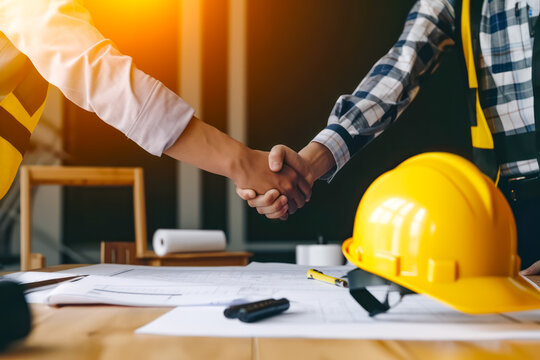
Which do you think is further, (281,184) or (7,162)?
(281,184)

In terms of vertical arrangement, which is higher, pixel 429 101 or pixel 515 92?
pixel 429 101

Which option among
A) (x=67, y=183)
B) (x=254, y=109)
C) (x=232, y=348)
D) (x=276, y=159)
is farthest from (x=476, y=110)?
(x=67, y=183)

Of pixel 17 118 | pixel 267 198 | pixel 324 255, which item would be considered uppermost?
pixel 17 118

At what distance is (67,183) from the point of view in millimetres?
1683

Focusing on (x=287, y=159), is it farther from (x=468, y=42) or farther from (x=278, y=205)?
(x=468, y=42)

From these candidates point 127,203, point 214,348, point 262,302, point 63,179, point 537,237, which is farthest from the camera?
point 127,203

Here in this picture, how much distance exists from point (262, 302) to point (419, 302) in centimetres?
21

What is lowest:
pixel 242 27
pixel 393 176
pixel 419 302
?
pixel 419 302

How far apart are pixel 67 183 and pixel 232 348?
1556 mm

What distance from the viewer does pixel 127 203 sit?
2125mm

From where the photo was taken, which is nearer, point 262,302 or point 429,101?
point 262,302

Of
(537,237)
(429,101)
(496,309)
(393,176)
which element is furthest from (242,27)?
(496,309)

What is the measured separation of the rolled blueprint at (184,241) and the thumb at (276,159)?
0.57 meters

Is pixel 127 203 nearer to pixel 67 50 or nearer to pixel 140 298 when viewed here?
pixel 67 50
